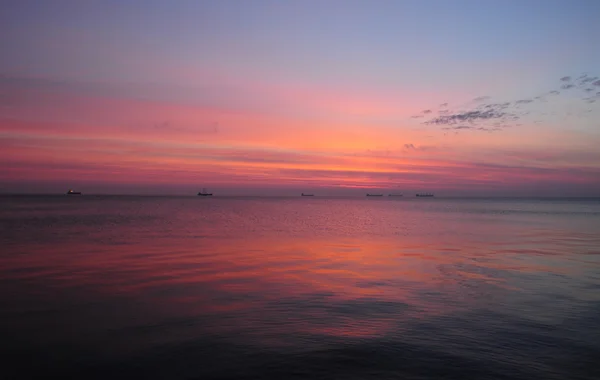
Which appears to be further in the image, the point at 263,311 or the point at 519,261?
the point at 519,261

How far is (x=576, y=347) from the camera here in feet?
35.0

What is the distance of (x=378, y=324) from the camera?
12547 millimetres

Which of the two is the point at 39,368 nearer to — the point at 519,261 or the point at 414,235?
the point at 519,261

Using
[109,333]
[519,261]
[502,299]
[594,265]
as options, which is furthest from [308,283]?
[594,265]

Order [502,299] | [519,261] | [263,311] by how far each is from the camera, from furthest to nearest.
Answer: [519,261], [502,299], [263,311]

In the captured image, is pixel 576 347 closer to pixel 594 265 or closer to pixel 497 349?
pixel 497 349

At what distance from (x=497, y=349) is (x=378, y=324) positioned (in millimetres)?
3190

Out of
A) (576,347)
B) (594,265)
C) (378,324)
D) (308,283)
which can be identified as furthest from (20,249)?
(594,265)

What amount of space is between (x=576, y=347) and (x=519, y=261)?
15.5m

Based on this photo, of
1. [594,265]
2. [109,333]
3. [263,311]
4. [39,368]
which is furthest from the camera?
[594,265]

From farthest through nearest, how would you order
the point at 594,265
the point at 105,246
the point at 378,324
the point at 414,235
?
the point at 414,235 < the point at 105,246 < the point at 594,265 < the point at 378,324

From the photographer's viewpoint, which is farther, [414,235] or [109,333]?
[414,235]

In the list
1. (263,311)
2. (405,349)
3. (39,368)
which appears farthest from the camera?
(263,311)

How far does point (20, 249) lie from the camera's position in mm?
27453
